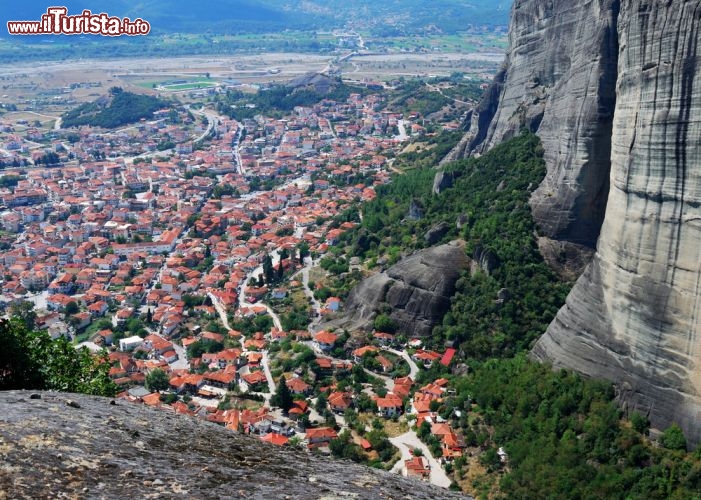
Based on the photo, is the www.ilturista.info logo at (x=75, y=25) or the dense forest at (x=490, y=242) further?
the www.ilturista.info logo at (x=75, y=25)

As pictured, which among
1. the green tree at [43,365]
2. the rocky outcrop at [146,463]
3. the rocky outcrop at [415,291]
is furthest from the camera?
the rocky outcrop at [415,291]

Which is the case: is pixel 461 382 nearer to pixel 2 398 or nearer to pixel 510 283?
pixel 510 283

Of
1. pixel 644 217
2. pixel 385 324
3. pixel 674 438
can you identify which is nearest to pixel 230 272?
pixel 385 324

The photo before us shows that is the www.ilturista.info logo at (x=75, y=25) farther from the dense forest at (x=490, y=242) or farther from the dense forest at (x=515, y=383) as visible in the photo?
the dense forest at (x=515, y=383)

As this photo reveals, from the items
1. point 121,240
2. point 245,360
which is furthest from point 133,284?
point 245,360

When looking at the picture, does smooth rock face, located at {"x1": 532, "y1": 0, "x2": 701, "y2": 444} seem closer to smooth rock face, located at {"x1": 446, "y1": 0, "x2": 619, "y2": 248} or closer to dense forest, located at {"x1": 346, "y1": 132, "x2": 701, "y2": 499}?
dense forest, located at {"x1": 346, "y1": 132, "x2": 701, "y2": 499}

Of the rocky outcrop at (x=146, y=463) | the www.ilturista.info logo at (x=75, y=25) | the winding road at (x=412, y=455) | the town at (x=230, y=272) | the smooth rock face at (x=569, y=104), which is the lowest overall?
the winding road at (x=412, y=455)

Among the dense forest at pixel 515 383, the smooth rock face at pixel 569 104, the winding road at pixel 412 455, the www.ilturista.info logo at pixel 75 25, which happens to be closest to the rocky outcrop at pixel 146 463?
the dense forest at pixel 515 383
